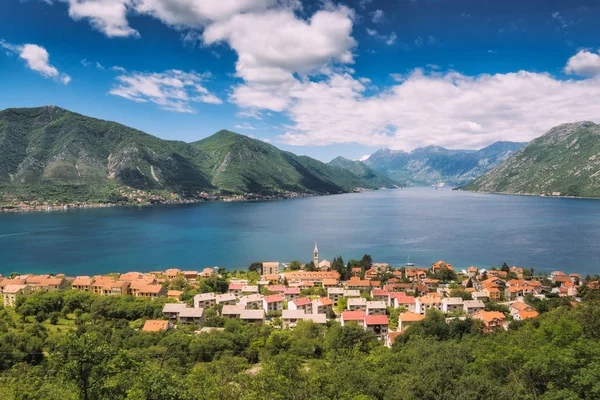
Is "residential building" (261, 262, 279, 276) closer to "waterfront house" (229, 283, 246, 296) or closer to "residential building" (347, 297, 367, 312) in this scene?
"waterfront house" (229, 283, 246, 296)

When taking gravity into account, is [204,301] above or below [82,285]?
below

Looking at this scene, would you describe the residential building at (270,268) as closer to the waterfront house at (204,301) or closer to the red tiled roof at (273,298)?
the red tiled roof at (273,298)

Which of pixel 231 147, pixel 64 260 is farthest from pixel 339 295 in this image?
pixel 231 147

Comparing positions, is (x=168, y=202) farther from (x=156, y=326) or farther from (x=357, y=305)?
(x=357, y=305)

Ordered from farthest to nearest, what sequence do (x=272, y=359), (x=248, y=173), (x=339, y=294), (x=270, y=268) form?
(x=248, y=173)
(x=270, y=268)
(x=339, y=294)
(x=272, y=359)

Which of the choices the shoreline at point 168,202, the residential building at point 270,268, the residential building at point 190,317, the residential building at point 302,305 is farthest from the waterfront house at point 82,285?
the shoreline at point 168,202

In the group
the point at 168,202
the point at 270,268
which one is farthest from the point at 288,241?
the point at 168,202
